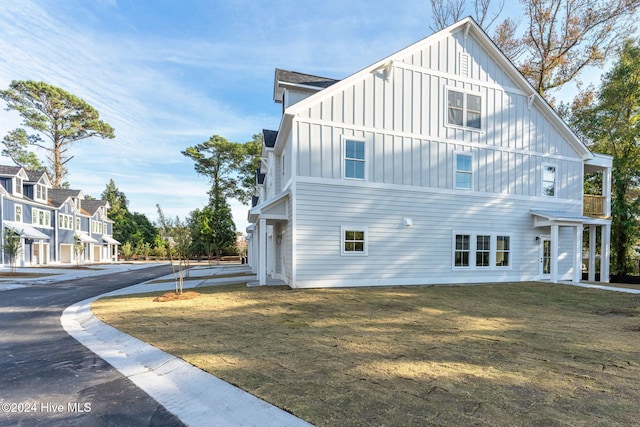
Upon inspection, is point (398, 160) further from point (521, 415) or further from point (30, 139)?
point (30, 139)

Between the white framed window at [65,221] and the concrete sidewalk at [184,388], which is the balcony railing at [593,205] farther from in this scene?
the white framed window at [65,221]

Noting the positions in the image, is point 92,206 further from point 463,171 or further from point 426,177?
point 463,171

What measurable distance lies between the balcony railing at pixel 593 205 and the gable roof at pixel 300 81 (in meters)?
13.9

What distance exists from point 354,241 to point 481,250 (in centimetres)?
590

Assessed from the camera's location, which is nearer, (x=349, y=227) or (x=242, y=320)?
(x=242, y=320)

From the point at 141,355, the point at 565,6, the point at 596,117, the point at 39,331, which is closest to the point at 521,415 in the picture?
the point at 141,355

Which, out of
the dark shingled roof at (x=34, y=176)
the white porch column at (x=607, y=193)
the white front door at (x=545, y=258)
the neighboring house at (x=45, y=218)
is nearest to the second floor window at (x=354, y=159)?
the white front door at (x=545, y=258)

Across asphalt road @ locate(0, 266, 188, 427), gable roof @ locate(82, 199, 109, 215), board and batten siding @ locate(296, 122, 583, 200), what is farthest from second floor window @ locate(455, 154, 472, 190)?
gable roof @ locate(82, 199, 109, 215)

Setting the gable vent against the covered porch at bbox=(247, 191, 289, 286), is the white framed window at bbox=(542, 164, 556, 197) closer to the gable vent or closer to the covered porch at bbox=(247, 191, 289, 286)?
the gable vent

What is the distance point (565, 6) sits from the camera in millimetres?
19594

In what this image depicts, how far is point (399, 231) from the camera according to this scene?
12.0 metres

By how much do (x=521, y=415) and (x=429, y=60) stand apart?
1280 centimetres

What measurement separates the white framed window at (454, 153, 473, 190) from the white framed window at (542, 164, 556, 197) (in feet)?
13.4

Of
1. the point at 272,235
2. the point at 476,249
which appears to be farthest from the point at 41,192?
the point at 476,249
